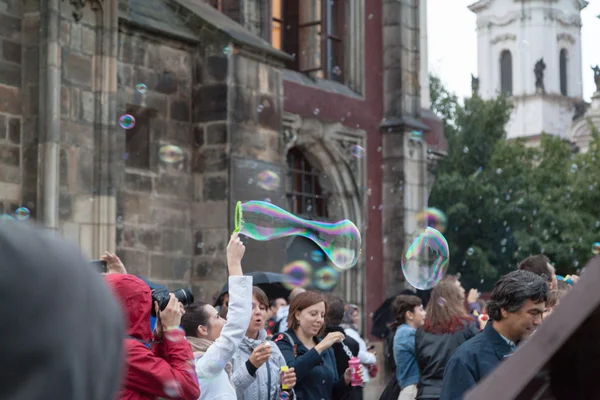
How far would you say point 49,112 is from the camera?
38.3 feet

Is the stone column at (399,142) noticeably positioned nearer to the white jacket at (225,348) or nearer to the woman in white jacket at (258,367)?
the woman in white jacket at (258,367)

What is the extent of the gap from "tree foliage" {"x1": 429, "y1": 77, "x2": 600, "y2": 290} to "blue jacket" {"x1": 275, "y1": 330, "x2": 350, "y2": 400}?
27858 millimetres

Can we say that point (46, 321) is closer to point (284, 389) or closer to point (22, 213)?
point (284, 389)

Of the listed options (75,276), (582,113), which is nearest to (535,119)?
(582,113)

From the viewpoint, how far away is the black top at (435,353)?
7.23 meters

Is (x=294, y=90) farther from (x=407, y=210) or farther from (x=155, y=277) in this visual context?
(x=155, y=277)

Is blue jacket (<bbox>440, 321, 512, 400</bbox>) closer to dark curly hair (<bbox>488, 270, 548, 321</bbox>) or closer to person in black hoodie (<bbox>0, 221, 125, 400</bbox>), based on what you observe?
dark curly hair (<bbox>488, 270, 548, 321</bbox>)

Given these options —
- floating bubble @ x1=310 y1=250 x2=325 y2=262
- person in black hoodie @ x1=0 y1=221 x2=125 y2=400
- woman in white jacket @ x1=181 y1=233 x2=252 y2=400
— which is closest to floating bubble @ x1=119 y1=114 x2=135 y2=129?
floating bubble @ x1=310 y1=250 x2=325 y2=262

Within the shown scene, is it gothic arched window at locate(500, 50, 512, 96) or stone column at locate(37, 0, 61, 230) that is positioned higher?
gothic arched window at locate(500, 50, 512, 96)

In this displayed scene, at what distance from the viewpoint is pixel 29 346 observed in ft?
3.61

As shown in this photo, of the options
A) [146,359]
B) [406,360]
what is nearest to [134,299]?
[146,359]

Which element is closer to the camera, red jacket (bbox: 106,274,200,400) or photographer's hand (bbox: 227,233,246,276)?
red jacket (bbox: 106,274,200,400)

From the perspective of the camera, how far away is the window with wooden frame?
2041 centimetres

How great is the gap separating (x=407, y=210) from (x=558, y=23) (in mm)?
65373
